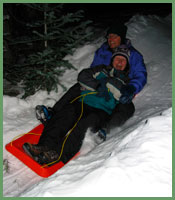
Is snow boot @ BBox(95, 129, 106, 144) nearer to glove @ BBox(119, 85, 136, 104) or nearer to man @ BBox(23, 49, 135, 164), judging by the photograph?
man @ BBox(23, 49, 135, 164)

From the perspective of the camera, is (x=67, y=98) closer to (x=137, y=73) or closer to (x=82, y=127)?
(x=82, y=127)

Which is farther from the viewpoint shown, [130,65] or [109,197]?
[130,65]

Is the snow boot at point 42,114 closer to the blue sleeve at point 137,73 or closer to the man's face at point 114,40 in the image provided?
the blue sleeve at point 137,73

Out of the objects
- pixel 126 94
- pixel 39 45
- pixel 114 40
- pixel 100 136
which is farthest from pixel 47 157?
pixel 39 45

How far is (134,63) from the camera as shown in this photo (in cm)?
340

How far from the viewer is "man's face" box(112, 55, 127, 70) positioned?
330cm

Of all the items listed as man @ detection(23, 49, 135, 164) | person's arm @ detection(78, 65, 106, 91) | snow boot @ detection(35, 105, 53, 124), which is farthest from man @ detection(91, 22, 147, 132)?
snow boot @ detection(35, 105, 53, 124)

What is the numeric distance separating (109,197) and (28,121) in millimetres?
2487

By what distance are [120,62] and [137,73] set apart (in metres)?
0.34

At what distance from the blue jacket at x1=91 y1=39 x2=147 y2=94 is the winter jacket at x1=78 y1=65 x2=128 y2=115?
190mm

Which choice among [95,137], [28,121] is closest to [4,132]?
[28,121]

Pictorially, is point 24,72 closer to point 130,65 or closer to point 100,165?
point 130,65

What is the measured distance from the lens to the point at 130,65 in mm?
3416

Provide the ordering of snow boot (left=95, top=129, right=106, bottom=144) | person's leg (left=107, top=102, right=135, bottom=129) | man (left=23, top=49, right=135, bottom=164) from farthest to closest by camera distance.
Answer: person's leg (left=107, top=102, right=135, bottom=129), snow boot (left=95, top=129, right=106, bottom=144), man (left=23, top=49, right=135, bottom=164)
